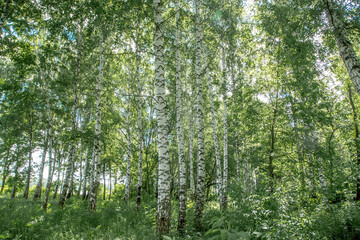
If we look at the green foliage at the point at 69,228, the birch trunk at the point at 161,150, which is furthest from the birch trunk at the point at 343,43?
the green foliage at the point at 69,228

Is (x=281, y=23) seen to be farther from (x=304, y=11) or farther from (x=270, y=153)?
(x=270, y=153)

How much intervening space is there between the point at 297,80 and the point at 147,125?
44.5 ft

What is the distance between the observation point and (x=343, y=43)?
6012 mm

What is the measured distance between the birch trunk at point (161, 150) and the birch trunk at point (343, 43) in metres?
5.53

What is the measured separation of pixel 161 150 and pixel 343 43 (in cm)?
652

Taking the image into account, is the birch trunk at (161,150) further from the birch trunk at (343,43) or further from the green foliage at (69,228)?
the birch trunk at (343,43)

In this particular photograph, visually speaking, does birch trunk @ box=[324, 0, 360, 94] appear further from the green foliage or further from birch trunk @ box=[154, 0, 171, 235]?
the green foliage

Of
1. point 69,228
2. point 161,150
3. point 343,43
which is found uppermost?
point 343,43

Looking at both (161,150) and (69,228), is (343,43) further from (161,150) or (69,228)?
(69,228)

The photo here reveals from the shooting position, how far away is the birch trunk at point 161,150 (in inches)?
203

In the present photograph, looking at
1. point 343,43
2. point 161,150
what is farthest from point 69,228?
point 343,43

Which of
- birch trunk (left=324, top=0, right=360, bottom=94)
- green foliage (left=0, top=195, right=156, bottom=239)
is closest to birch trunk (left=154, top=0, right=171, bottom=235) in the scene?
green foliage (left=0, top=195, right=156, bottom=239)

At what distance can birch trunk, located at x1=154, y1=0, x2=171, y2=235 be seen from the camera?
516 centimetres

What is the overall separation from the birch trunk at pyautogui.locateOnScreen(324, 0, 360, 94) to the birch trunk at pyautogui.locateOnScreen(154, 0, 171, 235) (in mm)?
5533
